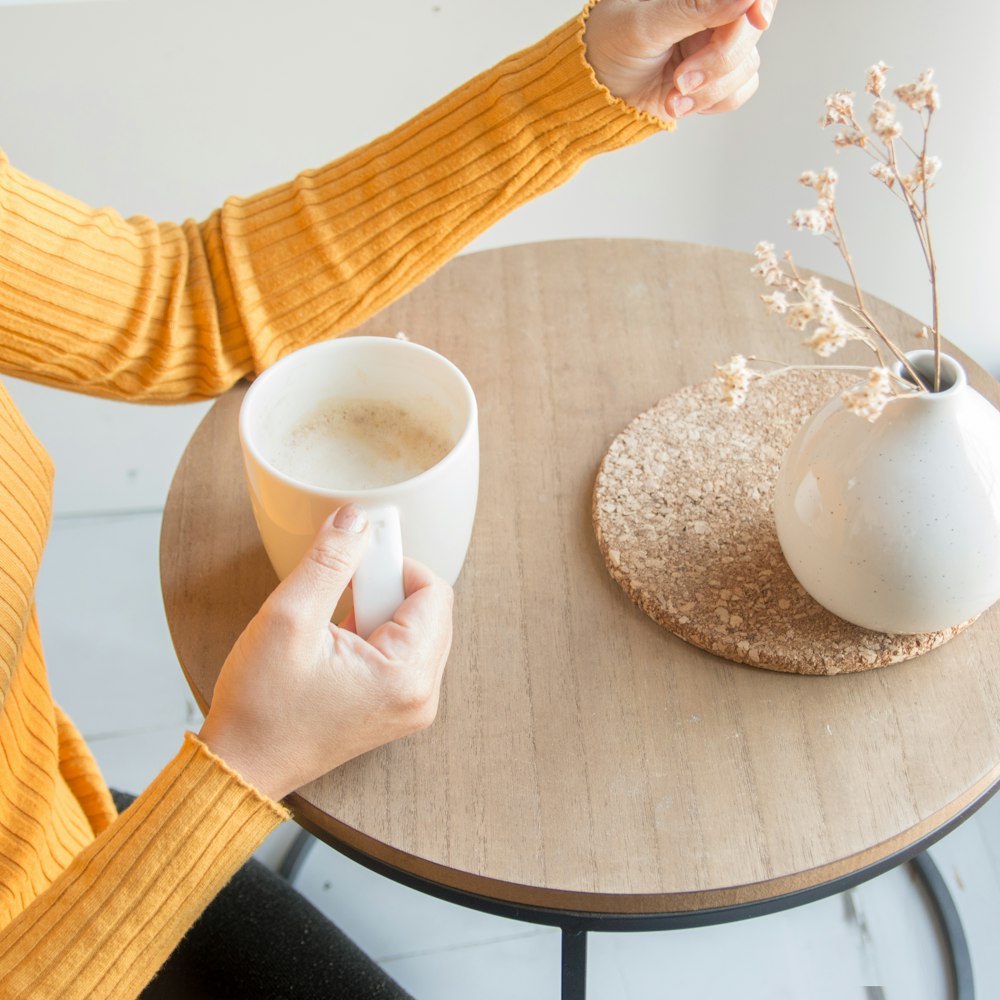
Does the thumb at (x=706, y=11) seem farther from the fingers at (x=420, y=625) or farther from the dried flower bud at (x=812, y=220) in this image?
the fingers at (x=420, y=625)

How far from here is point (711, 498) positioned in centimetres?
71

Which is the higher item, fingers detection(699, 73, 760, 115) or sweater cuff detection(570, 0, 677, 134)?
sweater cuff detection(570, 0, 677, 134)

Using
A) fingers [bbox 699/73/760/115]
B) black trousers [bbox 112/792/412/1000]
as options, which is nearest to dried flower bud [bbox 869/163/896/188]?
fingers [bbox 699/73/760/115]

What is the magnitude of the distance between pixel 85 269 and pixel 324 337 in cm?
18

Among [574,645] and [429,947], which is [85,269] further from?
[429,947]

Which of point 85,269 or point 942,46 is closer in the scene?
point 85,269

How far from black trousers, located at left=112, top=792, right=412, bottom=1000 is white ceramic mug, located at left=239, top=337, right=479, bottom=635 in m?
0.24

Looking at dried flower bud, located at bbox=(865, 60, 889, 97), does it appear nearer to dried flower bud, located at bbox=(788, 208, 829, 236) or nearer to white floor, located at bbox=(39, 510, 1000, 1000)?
dried flower bud, located at bbox=(788, 208, 829, 236)

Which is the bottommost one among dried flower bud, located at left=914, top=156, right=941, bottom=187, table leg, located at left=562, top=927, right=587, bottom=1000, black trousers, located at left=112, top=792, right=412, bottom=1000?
table leg, located at left=562, top=927, right=587, bottom=1000

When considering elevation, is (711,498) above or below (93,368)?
below

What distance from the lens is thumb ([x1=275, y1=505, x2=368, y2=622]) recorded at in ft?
1.82

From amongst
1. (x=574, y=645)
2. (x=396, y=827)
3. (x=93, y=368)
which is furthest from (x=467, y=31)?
(x=396, y=827)

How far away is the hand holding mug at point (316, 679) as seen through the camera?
558mm

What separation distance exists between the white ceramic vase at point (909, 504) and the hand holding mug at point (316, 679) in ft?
0.76
